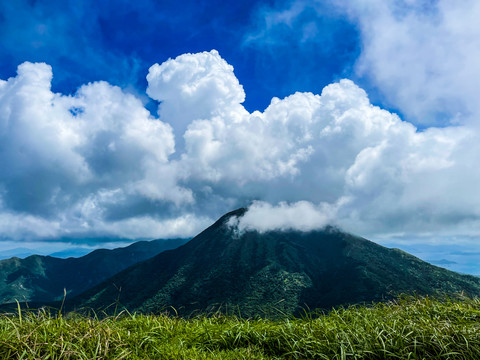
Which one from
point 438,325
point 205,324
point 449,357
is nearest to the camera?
point 449,357

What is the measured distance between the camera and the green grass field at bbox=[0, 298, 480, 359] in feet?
18.8

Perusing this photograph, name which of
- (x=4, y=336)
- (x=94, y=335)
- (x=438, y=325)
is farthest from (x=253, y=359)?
(x=4, y=336)

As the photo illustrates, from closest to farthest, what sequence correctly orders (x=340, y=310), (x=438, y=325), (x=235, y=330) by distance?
1. (x=438, y=325)
2. (x=235, y=330)
3. (x=340, y=310)

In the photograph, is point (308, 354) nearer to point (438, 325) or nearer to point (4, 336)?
point (438, 325)

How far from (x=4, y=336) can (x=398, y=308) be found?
9133 mm

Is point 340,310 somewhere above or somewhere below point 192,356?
above

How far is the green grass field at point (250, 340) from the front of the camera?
18.8ft

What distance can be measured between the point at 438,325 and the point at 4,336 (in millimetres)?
8409

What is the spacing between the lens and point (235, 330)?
287 inches

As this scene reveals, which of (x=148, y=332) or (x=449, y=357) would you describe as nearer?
(x=449, y=357)

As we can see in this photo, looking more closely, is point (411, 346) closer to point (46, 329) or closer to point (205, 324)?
point (205, 324)

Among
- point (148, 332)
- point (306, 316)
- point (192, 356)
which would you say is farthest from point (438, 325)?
point (148, 332)

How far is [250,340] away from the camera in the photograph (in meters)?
7.07

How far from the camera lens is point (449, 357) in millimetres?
5652
